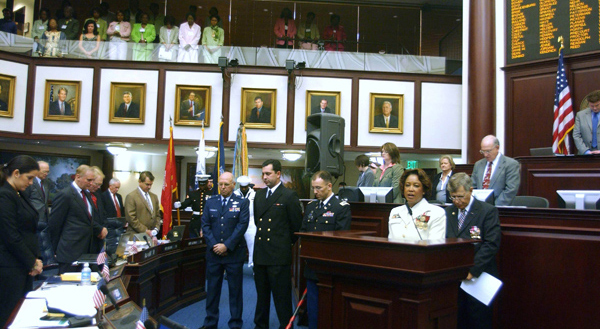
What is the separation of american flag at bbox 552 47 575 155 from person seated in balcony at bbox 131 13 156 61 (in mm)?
8402

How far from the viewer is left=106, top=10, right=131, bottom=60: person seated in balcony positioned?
1130 centimetres

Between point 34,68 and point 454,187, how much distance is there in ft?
34.5

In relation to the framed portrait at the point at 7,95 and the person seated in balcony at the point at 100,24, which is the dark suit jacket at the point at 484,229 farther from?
the person seated in balcony at the point at 100,24

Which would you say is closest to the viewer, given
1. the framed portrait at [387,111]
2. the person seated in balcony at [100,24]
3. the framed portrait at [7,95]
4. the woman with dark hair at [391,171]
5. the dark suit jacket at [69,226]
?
the dark suit jacket at [69,226]

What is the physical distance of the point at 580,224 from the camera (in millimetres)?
3826

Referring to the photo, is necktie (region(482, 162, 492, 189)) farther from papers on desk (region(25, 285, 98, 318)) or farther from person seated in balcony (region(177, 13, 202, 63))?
person seated in balcony (region(177, 13, 202, 63))

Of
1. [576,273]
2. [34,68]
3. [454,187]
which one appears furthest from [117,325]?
[34,68]

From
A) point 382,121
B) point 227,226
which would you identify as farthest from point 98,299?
point 382,121

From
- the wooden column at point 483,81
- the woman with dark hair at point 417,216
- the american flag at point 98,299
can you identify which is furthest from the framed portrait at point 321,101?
the american flag at point 98,299

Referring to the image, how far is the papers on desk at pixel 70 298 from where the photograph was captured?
2337 millimetres

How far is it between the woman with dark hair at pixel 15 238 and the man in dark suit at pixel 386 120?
28.8ft

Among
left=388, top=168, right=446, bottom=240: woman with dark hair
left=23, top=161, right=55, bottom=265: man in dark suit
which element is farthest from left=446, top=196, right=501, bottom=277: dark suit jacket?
left=23, top=161, right=55, bottom=265: man in dark suit

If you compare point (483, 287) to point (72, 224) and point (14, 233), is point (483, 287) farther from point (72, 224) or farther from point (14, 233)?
point (72, 224)

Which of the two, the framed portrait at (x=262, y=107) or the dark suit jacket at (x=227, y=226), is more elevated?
the framed portrait at (x=262, y=107)
